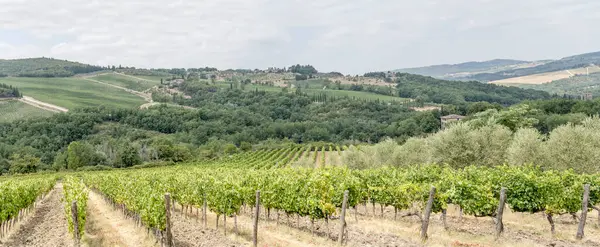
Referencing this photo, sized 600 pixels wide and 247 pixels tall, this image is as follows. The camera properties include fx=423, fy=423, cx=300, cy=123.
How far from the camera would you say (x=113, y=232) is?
952 inches

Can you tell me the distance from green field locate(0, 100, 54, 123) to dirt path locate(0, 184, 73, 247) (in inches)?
5154

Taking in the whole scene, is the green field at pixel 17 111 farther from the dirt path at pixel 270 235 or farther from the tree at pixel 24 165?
the dirt path at pixel 270 235

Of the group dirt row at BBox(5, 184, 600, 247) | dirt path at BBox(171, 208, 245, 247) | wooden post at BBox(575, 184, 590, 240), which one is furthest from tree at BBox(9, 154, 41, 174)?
wooden post at BBox(575, 184, 590, 240)

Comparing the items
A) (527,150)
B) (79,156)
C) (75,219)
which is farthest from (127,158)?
(75,219)

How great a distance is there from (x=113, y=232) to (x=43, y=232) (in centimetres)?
469

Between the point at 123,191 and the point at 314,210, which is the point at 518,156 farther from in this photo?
the point at 123,191

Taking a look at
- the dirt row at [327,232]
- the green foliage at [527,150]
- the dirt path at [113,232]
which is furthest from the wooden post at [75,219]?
the green foliage at [527,150]

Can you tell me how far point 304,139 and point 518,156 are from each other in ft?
394

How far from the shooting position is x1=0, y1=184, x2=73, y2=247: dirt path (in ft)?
69.7

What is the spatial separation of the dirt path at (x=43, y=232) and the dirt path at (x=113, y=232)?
4.13ft

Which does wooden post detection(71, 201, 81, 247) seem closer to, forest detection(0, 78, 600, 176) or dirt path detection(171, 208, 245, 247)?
dirt path detection(171, 208, 245, 247)

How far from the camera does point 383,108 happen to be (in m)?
188

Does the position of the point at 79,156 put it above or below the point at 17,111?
below

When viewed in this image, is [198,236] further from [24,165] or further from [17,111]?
[17,111]
